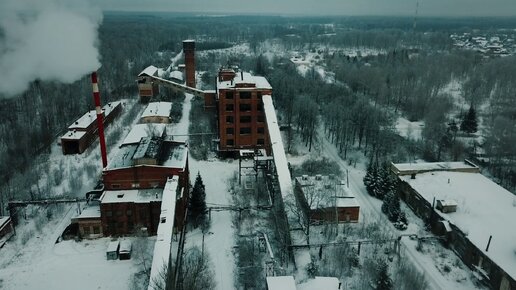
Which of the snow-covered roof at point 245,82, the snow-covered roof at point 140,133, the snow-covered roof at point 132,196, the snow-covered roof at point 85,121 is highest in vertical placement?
the snow-covered roof at point 245,82

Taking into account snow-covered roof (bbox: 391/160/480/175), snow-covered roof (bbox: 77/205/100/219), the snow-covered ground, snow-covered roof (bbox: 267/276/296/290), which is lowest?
the snow-covered ground

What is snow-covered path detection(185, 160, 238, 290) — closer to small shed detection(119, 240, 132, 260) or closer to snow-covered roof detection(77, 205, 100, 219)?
small shed detection(119, 240, 132, 260)

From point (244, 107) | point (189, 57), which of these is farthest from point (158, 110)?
point (244, 107)

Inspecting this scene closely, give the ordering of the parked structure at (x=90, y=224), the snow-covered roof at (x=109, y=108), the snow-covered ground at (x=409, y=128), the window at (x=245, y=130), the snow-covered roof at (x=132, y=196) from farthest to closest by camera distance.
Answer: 1. the snow-covered roof at (x=109, y=108)
2. the snow-covered ground at (x=409, y=128)
3. the window at (x=245, y=130)
4. the snow-covered roof at (x=132, y=196)
5. the parked structure at (x=90, y=224)

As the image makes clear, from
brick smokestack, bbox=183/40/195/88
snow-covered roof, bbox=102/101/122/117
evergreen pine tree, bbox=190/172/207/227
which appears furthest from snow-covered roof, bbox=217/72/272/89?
brick smokestack, bbox=183/40/195/88

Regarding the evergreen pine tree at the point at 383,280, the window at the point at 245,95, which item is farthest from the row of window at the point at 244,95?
the evergreen pine tree at the point at 383,280

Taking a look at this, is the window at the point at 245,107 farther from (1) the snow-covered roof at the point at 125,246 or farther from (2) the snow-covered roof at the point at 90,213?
(1) the snow-covered roof at the point at 125,246
